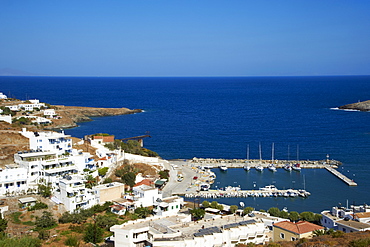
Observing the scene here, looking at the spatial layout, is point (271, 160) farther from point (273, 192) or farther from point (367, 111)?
point (367, 111)

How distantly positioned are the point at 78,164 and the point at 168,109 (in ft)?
241

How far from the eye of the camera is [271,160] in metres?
48.6

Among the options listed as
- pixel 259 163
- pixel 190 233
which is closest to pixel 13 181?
pixel 190 233

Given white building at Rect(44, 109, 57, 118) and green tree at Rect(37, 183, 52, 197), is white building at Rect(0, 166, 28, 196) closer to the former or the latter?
green tree at Rect(37, 183, 52, 197)

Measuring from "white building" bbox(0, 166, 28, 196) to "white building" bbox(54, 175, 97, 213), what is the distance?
3.26 m

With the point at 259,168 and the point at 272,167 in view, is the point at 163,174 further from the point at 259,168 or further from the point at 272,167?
the point at 272,167

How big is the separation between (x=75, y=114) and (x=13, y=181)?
187 ft

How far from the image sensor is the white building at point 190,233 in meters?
18.7

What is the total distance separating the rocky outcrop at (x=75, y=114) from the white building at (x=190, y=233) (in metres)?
52.1

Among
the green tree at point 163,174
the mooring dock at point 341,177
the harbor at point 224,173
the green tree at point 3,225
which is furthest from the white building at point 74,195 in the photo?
the mooring dock at point 341,177

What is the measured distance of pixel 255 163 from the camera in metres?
47.3

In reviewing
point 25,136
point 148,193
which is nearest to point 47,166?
point 148,193

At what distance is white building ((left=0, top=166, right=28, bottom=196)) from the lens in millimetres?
29859

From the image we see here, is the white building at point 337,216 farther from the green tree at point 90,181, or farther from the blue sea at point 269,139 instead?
the green tree at point 90,181
